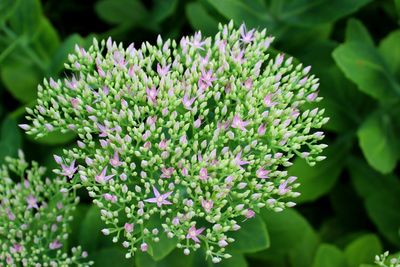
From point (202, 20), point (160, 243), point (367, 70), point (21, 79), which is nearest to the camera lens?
point (160, 243)

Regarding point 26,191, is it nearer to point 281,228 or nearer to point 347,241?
point 281,228

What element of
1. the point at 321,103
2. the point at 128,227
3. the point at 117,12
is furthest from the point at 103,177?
the point at 117,12

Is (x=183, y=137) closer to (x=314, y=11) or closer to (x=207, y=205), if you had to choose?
(x=207, y=205)

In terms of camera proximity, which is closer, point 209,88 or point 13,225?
point 209,88

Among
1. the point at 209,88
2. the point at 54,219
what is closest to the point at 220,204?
the point at 209,88

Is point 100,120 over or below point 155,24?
below

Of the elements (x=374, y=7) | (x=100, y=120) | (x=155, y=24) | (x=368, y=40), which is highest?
(x=155, y=24)

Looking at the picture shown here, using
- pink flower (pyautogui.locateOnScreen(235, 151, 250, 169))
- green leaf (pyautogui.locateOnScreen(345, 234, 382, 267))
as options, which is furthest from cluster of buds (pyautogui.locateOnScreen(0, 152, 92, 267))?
green leaf (pyautogui.locateOnScreen(345, 234, 382, 267))

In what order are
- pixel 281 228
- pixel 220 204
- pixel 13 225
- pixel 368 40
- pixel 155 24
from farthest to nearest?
pixel 155 24
pixel 368 40
pixel 281 228
pixel 13 225
pixel 220 204
